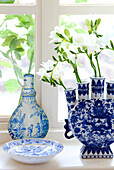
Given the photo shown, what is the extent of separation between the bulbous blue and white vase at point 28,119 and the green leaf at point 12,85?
0.20m

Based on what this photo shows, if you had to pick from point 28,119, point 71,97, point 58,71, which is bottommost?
point 28,119

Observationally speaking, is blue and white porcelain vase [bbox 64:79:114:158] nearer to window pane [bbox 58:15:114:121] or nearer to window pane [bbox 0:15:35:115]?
window pane [bbox 58:15:114:121]

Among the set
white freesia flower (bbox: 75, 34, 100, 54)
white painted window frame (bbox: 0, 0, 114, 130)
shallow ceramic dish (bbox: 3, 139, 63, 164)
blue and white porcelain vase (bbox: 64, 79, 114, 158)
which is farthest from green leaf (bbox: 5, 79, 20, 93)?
white freesia flower (bbox: 75, 34, 100, 54)

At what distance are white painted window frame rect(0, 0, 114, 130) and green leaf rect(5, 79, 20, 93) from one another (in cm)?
13

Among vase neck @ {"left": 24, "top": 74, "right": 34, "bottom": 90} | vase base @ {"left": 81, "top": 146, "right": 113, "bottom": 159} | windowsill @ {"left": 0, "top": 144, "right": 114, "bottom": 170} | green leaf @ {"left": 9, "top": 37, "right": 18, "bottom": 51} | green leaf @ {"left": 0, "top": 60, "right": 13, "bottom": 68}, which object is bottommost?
windowsill @ {"left": 0, "top": 144, "right": 114, "bottom": 170}

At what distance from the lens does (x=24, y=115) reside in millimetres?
1785

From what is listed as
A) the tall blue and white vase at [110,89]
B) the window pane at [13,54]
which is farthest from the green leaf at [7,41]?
the tall blue and white vase at [110,89]

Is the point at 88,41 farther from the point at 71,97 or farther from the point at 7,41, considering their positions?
the point at 7,41

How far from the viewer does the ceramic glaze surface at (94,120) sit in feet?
5.28

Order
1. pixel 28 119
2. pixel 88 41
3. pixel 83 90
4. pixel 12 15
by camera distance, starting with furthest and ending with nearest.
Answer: pixel 12 15 < pixel 28 119 < pixel 83 90 < pixel 88 41

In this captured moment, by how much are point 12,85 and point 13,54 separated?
17cm

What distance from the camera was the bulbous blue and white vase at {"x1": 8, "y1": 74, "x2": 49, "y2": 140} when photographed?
178 centimetres

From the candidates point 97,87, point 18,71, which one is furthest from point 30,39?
point 97,87

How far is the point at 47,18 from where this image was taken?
73.8 inches
